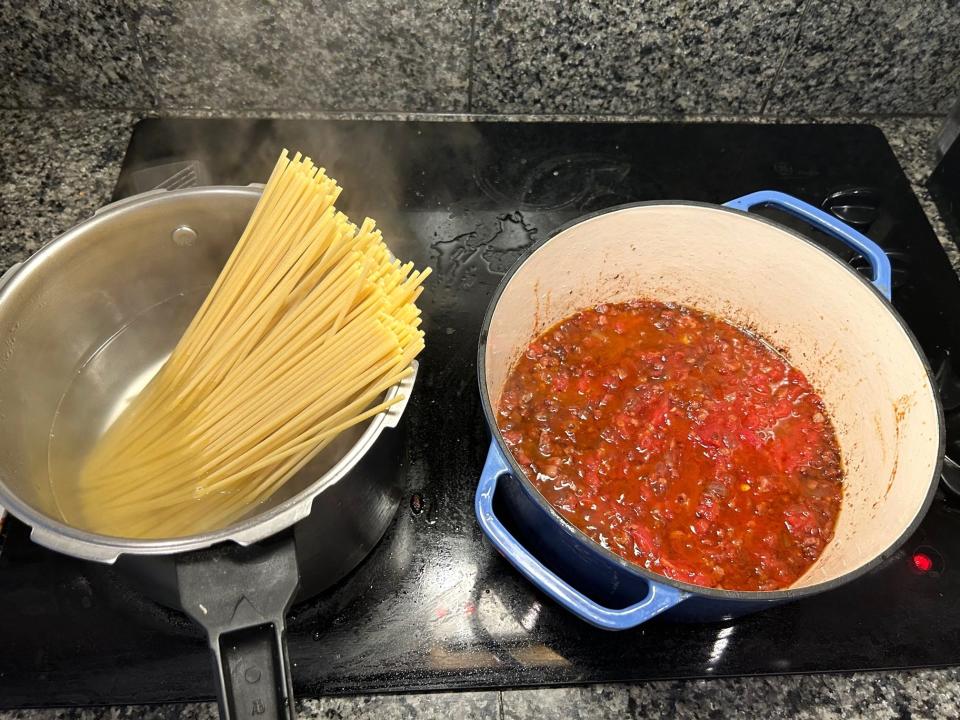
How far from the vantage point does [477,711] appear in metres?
0.82

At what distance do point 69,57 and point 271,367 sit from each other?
2.63 feet

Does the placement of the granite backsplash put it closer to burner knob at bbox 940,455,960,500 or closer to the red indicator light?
burner knob at bbox 940,455,960,500

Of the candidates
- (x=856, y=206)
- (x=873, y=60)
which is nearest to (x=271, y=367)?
(x=856, y=206)

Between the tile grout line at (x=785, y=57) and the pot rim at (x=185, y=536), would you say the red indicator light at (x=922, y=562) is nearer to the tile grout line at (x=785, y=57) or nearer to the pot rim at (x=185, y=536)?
the pot rim at (x=185, y=536)

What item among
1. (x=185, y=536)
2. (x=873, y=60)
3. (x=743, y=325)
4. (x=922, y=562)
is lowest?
(x=922, y=562)

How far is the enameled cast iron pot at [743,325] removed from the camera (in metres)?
0.74

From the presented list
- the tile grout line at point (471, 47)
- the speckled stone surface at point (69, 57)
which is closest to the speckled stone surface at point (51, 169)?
the speckled stone surface at point (69, 57)

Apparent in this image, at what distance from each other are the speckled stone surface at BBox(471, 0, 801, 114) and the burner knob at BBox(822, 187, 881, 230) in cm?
24

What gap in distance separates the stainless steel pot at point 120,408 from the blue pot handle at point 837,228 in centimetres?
61

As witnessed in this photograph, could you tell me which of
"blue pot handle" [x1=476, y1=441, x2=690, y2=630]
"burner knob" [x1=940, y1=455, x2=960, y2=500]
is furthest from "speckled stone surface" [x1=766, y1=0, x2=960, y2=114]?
"blue pot handle" [x1=476, y1=441, x2=690, y2=630]

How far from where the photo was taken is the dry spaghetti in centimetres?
74

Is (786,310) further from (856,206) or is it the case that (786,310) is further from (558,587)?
(558,587)

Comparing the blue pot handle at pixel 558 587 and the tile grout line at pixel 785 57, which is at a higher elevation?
the tile grout line at pixel 785 57

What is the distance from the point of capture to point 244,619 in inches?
24.8
